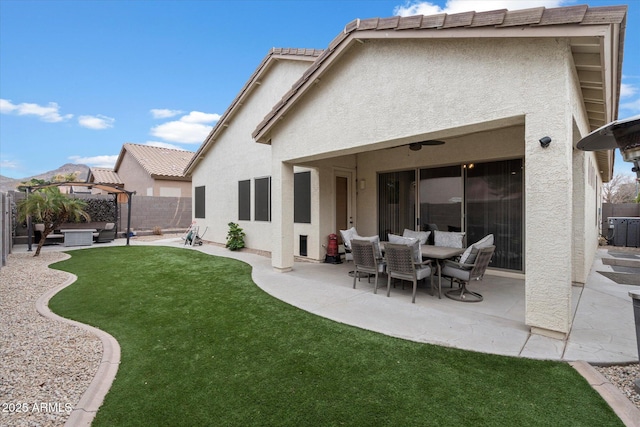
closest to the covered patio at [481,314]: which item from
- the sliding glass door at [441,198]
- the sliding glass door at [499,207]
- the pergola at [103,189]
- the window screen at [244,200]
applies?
the sliding glass door at [499,207]

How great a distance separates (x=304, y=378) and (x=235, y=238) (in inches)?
397

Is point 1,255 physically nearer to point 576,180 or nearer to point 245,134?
point 245,134

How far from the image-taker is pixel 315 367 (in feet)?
11.6

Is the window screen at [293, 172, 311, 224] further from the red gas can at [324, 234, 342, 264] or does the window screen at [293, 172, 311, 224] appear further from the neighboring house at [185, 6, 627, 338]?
the red gas can at [324, 234, 342, 264]

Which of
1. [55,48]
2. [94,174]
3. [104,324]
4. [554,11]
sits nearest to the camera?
[554,11]

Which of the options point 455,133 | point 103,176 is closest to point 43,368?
point 455,133

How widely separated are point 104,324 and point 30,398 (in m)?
2.08

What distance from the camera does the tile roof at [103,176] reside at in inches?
1065

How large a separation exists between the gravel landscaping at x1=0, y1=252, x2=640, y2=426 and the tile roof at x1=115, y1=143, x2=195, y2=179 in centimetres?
1692

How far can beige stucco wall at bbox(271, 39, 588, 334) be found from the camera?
3996 millimetres

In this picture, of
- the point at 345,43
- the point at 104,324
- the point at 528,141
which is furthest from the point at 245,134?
the point at 528,141

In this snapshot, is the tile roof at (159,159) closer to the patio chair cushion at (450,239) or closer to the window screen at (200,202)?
the window screen at (200,202)

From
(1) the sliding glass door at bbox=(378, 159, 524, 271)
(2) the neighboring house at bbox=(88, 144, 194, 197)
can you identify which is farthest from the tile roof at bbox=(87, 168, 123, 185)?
(1) the sliding glass door at bbox=(378, 159, 524, 271)

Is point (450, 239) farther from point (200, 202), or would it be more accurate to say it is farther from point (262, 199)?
point (200, 202)
